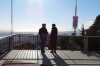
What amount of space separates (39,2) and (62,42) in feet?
12.6

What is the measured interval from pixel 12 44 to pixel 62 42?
351cm

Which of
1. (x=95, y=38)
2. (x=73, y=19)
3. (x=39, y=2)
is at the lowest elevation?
(x=95, y=38)

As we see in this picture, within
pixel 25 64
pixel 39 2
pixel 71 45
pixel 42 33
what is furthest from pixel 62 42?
pixel 25 64

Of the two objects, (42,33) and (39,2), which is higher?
(39,2)

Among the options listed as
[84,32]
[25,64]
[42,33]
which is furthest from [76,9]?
[25,64]

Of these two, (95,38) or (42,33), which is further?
(95,38)

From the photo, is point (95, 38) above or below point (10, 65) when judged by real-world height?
above

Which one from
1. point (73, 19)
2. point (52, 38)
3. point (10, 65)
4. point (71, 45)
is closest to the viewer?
point (10, 65)

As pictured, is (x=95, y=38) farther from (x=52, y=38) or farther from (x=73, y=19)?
(x=73, y=19)

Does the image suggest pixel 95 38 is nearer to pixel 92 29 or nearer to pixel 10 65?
pixel 92 29

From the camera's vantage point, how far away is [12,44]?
11.9 meters

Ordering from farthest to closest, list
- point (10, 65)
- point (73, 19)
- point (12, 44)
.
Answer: point (73, 19) → point (12, 44) → point (10, 65)

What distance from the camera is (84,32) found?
15.1 meters

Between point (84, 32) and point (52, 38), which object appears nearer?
point (52, 38)
